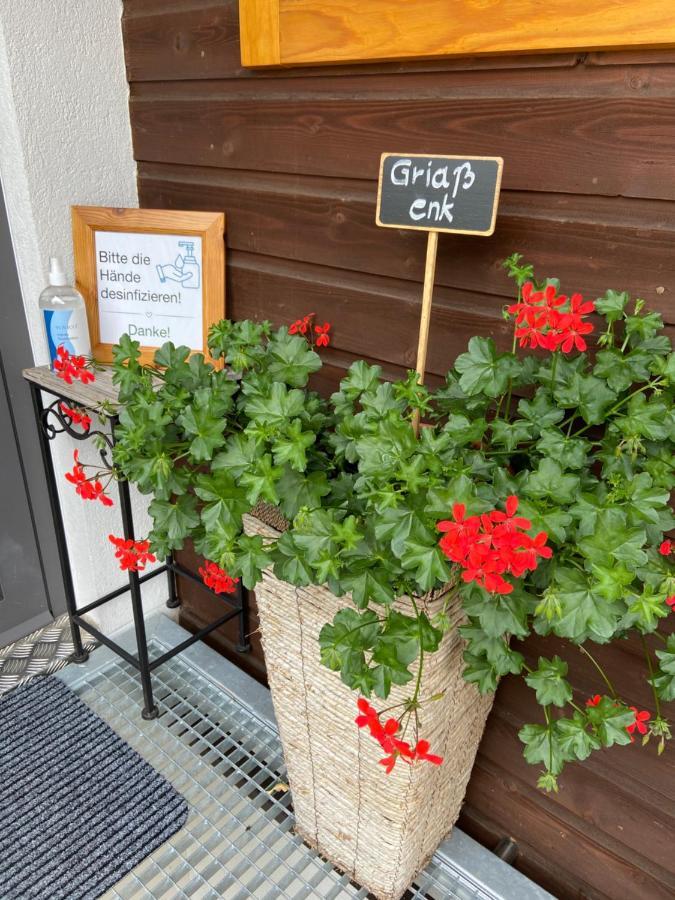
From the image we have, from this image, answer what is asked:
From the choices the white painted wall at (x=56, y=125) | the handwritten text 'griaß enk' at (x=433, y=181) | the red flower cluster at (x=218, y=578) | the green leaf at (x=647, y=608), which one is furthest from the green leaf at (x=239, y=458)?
the white painted wall at (x=56, y=125)

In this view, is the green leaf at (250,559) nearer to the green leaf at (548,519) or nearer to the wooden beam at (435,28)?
the green leaf at (548,519)

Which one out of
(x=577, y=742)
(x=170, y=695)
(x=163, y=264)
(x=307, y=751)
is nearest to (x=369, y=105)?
(x=163, y=264)

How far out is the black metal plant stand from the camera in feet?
5.15

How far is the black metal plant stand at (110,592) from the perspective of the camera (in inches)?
61.7

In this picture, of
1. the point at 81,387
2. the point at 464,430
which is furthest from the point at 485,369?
the point at 81,387

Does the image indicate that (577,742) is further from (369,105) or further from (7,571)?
(7,571)

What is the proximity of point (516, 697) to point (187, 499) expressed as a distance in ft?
2.58

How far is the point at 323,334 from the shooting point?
1397mm

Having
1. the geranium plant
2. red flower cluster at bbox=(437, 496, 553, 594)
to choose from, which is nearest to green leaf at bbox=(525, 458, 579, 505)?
the geranium plant

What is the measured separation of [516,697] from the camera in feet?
4.59

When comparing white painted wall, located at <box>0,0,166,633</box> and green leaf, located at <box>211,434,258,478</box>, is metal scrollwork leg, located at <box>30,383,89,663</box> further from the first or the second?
green leaf, located at <box>211,434,258,478</box>

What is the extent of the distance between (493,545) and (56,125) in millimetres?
1446

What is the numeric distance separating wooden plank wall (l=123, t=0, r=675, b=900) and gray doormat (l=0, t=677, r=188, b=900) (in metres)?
0.75

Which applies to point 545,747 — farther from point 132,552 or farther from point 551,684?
point 132,552
